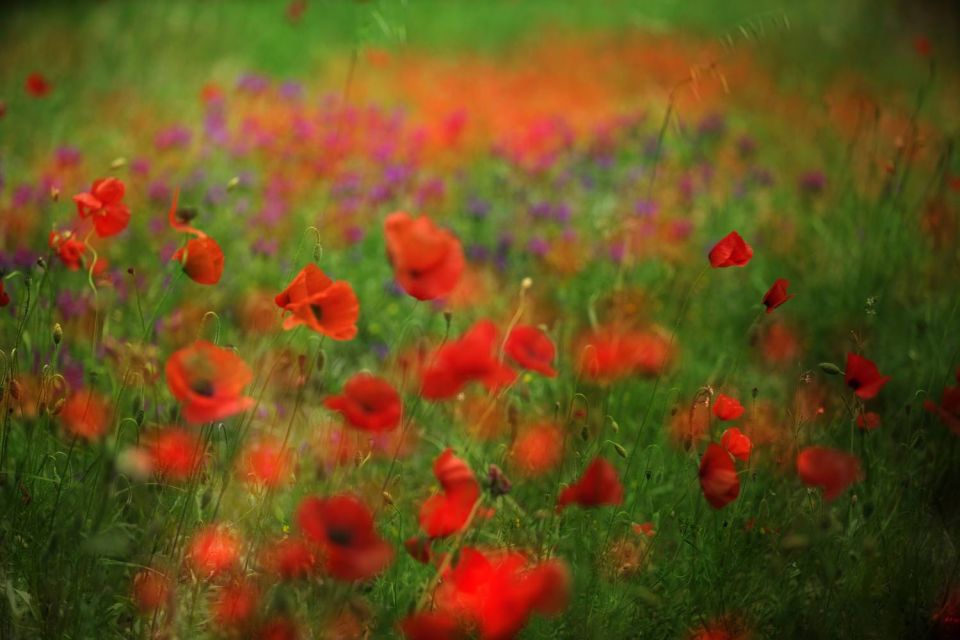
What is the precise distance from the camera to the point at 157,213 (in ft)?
10.5

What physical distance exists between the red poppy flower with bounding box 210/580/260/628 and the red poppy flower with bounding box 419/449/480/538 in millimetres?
301

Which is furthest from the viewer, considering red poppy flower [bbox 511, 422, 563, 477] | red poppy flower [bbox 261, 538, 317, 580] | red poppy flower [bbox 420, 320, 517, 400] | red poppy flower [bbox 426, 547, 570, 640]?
red poppy flower [bbox 511, 422, 563, 477]

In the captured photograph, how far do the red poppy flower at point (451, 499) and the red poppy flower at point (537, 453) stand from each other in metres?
0.56

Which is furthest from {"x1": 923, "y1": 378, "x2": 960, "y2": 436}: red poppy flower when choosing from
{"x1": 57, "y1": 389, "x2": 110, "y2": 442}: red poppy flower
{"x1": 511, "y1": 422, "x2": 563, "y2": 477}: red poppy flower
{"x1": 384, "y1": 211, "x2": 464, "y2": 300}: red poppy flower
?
{"x1": 57, "y1": 389, "x2": 110, "y2": 442}: red poppy flower

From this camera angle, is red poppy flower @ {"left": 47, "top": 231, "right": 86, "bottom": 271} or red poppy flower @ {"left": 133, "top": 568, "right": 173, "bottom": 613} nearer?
red poppy flower @ {"left": 133, "top": 568, "right": 173, "bottom": 613}

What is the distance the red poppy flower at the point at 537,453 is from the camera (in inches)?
70.9

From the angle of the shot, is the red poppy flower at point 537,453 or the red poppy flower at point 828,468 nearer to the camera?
the red poppy flower at point 828,468

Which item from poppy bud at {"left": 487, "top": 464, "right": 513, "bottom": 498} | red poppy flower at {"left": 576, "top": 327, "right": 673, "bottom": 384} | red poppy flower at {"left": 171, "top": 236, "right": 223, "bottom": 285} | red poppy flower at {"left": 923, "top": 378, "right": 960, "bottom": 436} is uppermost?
red poppy flower at {"left": 171, "top": 236, "right": 223, "bottom": 285}

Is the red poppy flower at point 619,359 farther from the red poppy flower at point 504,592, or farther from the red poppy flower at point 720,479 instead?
the red poppy flower at point 504,592

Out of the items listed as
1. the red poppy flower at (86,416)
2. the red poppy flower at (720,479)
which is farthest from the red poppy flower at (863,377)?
the red poppy flower at (86,416)

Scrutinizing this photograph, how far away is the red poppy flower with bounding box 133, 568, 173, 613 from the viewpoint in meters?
1.32

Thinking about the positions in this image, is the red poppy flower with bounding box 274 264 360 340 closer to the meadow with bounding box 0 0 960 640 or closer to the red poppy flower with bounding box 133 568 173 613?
the meadow with bounding box 0 0 960 640

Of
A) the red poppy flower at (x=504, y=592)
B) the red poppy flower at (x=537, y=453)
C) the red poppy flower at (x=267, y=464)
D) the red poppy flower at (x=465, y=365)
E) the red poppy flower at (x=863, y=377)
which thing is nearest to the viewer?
the red poppy flower at (x=504, y=592)

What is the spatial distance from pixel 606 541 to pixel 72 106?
396cm
